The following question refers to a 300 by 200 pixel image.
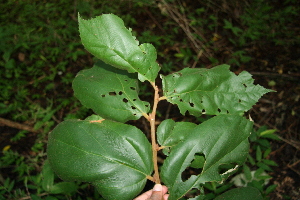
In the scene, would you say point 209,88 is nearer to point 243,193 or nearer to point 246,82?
point 246,82

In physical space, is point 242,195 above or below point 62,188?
above

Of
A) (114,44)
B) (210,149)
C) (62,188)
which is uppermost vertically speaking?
(114,44)

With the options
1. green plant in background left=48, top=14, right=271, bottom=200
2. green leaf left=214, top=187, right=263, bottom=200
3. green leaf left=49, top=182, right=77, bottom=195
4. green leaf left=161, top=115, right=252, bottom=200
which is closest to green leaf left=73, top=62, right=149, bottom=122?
green plant in background left=48, top=14, right=271, bottom=200

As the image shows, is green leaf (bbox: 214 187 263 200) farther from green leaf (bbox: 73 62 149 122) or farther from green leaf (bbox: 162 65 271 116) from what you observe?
green leaf (bbox: 73 62 149 122)

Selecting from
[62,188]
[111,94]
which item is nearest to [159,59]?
[62,188]

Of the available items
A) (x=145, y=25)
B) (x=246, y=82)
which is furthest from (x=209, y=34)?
(x=246, y=82)

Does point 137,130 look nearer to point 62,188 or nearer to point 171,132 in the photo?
point 171,132
